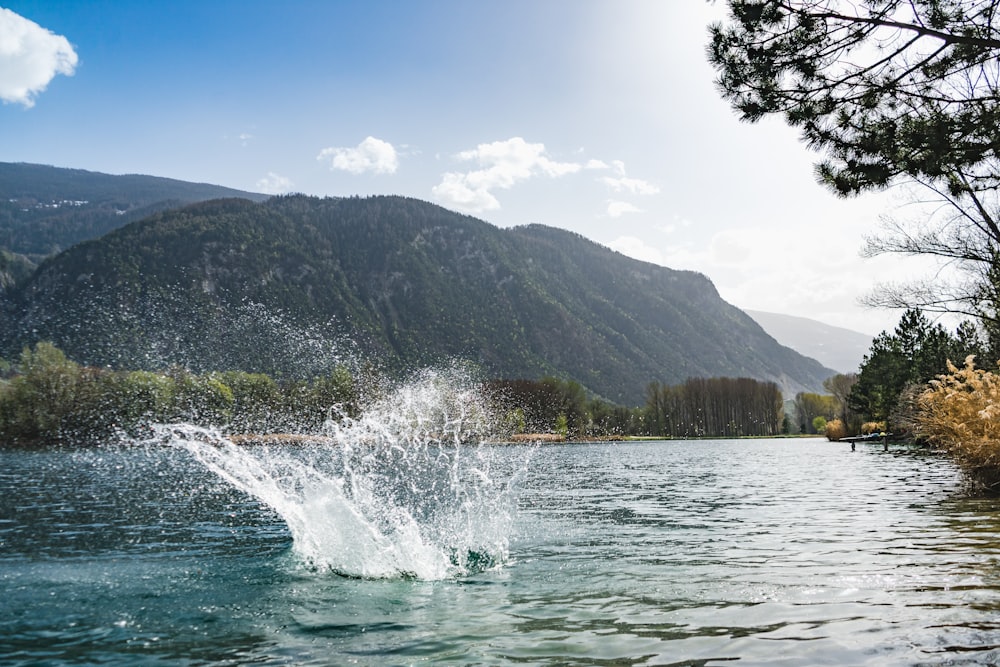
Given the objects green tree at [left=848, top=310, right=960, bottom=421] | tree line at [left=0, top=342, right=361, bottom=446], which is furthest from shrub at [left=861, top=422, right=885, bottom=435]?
tree line at [left=0, top=342, right=361, bottom=446]

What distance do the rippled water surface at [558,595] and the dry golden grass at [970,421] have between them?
1504mm

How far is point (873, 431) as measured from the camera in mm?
96125

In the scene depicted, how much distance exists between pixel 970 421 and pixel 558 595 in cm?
1603

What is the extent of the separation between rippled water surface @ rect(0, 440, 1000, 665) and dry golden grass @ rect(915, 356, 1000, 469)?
1.50 m

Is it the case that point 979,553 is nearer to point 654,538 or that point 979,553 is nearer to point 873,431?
point 654,538

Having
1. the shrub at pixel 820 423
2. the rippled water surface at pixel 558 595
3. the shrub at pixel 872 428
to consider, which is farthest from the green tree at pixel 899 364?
the shrub at pixel 820 423

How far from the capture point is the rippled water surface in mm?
6664

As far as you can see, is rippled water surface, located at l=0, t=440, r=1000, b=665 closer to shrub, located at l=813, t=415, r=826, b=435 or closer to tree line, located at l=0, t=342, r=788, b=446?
tree line, located at l=0, t=342, r=788, b=446

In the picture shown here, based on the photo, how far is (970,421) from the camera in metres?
19.1

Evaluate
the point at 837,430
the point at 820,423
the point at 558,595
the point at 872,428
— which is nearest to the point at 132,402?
the point at 558,595

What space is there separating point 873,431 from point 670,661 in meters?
105

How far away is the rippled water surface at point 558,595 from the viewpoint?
21.9ft

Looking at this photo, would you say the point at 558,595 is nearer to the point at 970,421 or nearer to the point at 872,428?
the point at 970,421

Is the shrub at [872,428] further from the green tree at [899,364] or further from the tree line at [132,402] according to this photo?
the tree line at [132,402]
